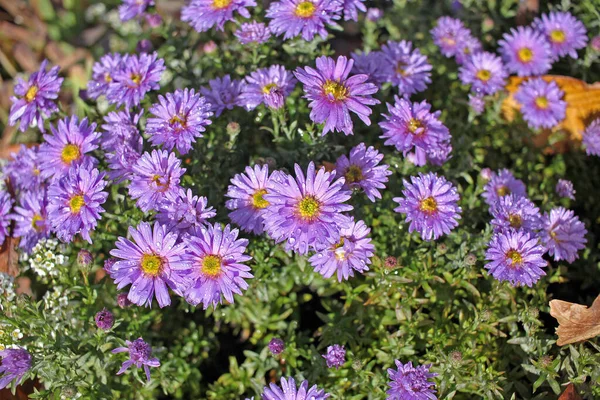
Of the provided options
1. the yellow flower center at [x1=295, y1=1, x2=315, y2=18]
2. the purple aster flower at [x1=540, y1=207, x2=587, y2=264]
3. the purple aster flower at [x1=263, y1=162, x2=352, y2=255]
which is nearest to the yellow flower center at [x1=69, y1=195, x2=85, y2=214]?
the purple aster flower at [x1=263, y1=162, x2=352, y2=255]

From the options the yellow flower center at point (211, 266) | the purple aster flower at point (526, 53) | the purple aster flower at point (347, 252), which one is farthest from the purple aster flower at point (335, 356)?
the purple aster flower at point (526, 53)

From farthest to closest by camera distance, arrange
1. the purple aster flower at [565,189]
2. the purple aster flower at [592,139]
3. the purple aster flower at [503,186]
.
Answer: the purple aster flower at [592,139] → the purple aster flower at [565,189] → the purple aster flower at [503,186]

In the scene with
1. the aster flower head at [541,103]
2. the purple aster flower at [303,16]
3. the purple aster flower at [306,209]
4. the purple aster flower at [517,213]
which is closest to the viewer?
the purple aster flower at [306,209]

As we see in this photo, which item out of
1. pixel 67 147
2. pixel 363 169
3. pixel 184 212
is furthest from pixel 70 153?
pixel 363 169

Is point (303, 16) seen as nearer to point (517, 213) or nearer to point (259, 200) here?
point (259, 200)

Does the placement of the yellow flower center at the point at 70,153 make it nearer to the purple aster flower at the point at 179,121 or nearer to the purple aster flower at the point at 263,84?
the purple aster flower at the point at 179,121
